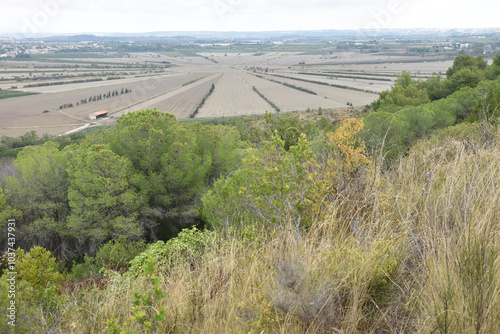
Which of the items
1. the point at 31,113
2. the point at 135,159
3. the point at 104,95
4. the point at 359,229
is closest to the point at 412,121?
the point at 135,159

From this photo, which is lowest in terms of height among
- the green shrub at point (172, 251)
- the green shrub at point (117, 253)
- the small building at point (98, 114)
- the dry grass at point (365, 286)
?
the green shrub at point (117, 253)

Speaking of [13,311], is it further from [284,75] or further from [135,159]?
[284,75]

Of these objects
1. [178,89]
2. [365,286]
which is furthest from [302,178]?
[178,89]

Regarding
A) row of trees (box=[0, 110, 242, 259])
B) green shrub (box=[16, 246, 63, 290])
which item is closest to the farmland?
row of trees (box=[0, 110, 242, 259])

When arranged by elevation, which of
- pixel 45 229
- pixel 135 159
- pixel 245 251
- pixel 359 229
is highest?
pixel 359 229

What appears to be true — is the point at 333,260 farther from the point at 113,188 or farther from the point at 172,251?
the point at 113,188

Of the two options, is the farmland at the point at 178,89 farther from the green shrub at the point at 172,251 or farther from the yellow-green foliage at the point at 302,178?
the yellow-green foliage at the point at 302,178

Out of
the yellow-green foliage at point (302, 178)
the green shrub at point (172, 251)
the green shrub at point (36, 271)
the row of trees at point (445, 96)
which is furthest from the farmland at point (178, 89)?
the yellow-green foliage at point (302, 178)

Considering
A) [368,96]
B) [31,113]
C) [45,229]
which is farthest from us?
[368,96]
